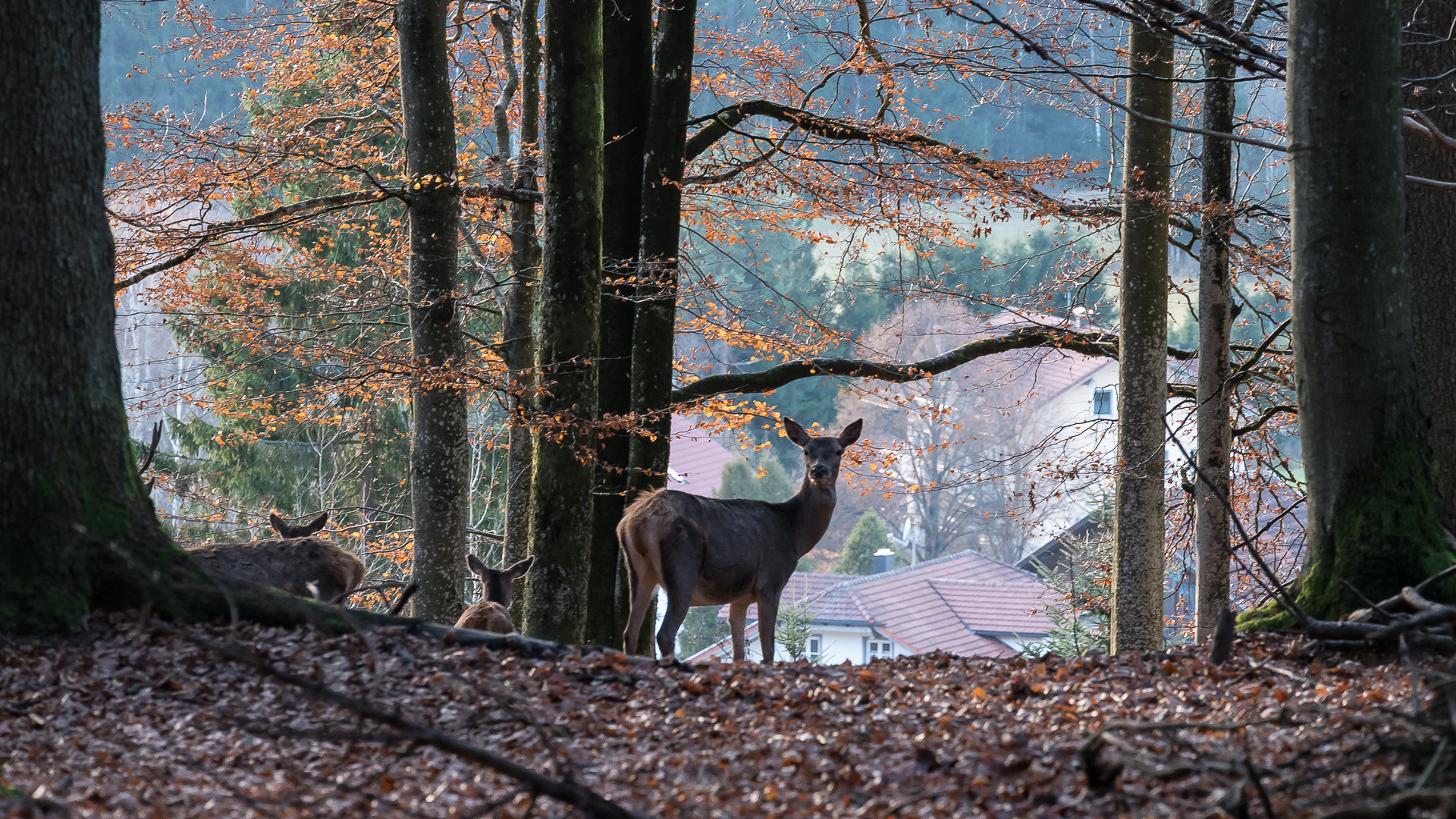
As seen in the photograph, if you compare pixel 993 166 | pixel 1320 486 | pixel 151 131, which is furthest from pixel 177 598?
pixel 993 166

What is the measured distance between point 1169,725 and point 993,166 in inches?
356

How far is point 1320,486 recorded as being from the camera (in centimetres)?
601

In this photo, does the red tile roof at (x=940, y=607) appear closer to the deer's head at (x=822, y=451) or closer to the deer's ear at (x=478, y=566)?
the deer's head at (x=822, y=451)

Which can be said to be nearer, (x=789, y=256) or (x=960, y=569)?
(x=960, y=569)

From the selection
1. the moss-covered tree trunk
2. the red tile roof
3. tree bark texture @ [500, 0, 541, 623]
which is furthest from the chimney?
the moss-covered tree trunk

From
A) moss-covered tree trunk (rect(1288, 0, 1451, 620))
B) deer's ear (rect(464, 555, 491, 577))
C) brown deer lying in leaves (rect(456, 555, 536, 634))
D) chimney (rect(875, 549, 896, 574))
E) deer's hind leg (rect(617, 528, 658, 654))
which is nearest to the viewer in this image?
moss-covered tree trunk (rect(1288, 0, 1451, 620))

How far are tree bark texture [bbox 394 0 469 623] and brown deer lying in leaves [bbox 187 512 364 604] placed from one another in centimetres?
231

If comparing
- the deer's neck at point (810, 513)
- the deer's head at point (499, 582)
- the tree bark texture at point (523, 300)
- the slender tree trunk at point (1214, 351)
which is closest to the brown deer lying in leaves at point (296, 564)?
the deer's head at point (499, 582)

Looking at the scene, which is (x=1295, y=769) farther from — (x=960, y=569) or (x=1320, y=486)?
(x=960, y=569)

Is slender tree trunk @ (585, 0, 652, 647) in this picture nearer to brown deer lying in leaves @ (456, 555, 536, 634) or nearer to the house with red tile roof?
brown deer lying in leaves @ (456, 555, 536, 634)

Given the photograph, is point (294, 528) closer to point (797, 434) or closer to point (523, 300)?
point (797, 434)

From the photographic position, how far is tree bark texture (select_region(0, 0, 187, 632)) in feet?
18.6

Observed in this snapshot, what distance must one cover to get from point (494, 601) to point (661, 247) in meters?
3.57

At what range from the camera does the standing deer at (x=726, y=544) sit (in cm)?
970
